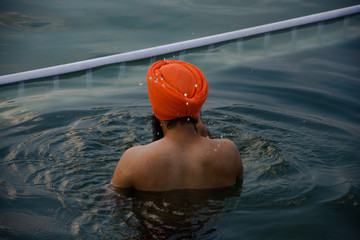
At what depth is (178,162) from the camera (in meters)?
2.99

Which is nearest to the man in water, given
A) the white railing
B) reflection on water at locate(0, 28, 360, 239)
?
reflection on water at locate(0, 28, 360, 239)

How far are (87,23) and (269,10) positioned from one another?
344cm

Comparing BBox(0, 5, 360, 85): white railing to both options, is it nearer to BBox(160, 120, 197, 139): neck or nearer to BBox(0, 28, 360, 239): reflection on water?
BBox(0, 28, 360, 239): reflection on water

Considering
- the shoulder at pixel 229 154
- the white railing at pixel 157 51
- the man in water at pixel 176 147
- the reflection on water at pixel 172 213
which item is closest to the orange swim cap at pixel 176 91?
the man in water at pixel 176 147

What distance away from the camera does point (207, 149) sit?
9.92ft

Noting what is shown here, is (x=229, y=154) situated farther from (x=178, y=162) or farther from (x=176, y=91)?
(x=176, y=91)

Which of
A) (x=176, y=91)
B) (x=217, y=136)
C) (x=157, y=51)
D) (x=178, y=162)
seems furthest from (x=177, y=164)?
(x=157, y=51)

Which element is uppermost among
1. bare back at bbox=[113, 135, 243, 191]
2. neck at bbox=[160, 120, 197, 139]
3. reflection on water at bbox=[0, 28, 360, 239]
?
neck at bbox=[160, 120, 197, 139]

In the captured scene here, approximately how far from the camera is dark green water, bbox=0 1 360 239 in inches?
121

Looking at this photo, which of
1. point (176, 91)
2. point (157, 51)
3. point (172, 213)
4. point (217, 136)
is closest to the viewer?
point (176, 91)

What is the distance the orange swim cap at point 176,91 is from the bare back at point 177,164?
0.61 feet

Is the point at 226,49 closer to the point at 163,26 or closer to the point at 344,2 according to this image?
the point at 163,26

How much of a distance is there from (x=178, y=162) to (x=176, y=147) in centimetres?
9

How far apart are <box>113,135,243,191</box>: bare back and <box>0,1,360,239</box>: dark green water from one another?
9 cm
